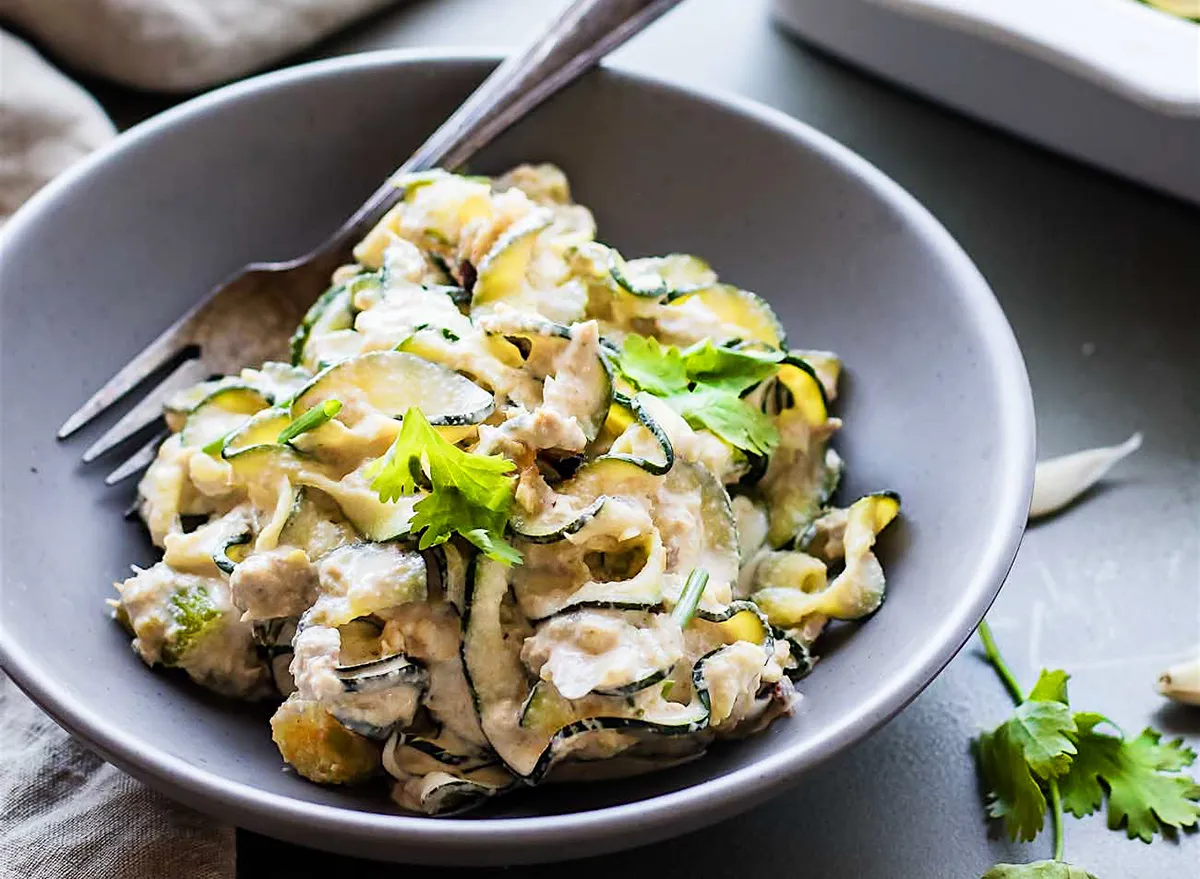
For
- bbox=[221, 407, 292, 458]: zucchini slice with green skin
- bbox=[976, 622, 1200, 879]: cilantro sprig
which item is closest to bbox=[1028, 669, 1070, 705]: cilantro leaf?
bbox=[976, 622, 1200, 879]: cilantro sprig

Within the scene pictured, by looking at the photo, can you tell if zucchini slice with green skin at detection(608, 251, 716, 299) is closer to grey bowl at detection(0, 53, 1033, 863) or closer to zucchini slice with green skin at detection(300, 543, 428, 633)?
grey bowl at detection(0, 53, 1033, 863)

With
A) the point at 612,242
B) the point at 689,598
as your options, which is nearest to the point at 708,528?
the point at 689,598

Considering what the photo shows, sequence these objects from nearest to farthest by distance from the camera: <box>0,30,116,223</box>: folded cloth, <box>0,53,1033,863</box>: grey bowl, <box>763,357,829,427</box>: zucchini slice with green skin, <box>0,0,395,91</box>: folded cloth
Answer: <box>0,53,1033,863</box>: grey bowl
<box>763,357,829,427</box>: zucchini slice with green skin
<box>0,30,116,223</box>: folded cloth
<box>0,0,395,91</box>: folded cloth

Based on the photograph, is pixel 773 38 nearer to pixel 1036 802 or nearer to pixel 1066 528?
pixel 1066 528

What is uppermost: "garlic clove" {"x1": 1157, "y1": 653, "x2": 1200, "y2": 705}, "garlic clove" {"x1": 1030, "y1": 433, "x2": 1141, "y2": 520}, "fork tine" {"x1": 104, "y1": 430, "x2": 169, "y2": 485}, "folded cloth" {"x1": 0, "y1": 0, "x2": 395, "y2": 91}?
"folded cloth" {"x1": 0, "y1": 0, "x2": 395, "y2": 91}

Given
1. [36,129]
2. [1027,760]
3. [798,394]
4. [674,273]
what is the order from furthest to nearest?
[36,129] → [674,273] → [798,394] → [1027,760]

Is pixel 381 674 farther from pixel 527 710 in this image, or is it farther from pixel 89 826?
pixel 89 826

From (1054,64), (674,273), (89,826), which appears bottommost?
(89,826)
